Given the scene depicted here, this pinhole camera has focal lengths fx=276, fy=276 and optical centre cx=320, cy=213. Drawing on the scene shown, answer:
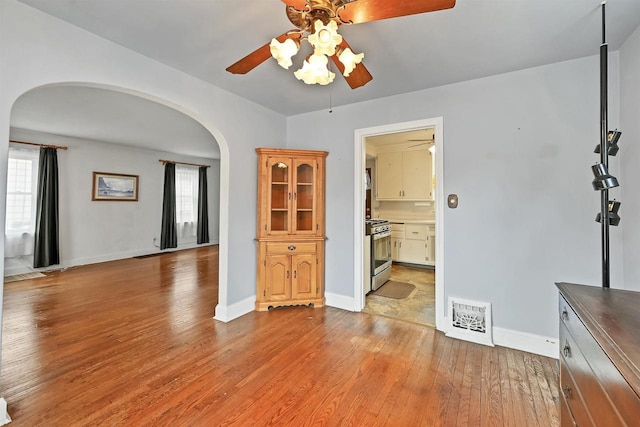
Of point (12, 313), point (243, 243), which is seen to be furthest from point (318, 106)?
point (12, 313)

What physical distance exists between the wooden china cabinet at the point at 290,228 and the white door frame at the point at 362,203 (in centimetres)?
43

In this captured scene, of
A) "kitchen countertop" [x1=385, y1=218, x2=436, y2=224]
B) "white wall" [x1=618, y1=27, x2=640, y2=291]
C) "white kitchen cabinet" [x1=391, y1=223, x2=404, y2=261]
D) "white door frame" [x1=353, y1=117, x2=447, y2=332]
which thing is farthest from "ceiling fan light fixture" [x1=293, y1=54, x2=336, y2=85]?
"white kitchen cabinet" [x1=391, y1=223, x2=404, y2=261]

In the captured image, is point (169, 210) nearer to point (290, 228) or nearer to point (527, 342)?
point (290, 228)

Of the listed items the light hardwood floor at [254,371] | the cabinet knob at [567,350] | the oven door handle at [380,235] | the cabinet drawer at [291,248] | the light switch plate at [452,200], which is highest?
the light switch plate at [452,200]

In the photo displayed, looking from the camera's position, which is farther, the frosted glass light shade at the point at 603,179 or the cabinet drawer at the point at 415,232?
the cabinet drawer at the point at 415,232

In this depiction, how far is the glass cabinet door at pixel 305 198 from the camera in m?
3.44

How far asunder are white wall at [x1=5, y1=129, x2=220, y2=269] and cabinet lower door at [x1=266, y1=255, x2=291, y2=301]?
4.86m

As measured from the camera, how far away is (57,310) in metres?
3.26

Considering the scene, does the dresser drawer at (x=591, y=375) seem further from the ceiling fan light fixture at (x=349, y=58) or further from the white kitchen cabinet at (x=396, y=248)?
the white kitchen cabinet at (x=396, y=248)

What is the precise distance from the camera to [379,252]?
4242mm

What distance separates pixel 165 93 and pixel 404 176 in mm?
4506

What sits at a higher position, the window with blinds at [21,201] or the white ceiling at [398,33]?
the white ceiling at [398,33]

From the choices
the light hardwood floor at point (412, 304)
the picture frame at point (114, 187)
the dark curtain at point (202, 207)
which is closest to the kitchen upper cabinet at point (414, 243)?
the light hardwood floor at point (412, 304)

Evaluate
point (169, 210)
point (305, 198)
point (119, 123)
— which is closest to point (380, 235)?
point (305, 198)
